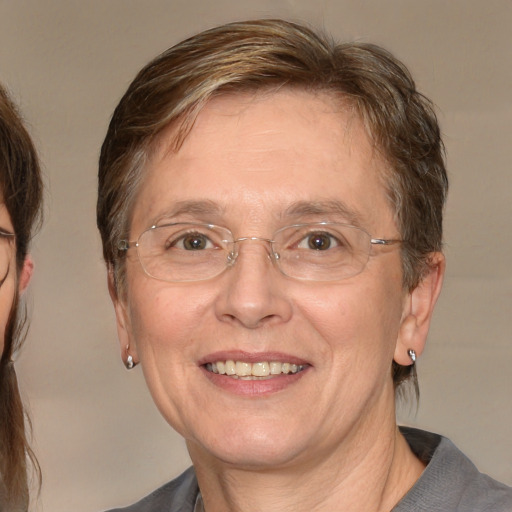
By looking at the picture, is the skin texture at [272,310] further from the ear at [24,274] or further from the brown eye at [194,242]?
the ear at [24,274]

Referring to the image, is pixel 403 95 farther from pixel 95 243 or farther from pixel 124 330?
pixel 95 243

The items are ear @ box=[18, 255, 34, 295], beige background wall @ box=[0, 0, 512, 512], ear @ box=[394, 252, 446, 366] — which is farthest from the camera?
beige background wall @ box=[0, 0, 512, 512]

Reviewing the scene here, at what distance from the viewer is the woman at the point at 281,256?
3.34 m

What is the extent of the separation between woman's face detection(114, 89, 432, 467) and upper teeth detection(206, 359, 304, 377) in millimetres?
18

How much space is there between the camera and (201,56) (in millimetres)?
3438

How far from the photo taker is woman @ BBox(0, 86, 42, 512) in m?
3.90

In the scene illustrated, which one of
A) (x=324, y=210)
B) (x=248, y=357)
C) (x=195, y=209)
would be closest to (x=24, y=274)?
(x=195, y=209)

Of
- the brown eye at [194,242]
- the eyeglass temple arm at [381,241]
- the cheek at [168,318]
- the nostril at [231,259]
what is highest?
the brown eye at [194,242]

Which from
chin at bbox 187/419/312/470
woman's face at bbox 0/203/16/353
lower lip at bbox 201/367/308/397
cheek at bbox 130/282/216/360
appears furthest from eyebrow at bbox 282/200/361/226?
woman's face at bbox 0/203/16/353

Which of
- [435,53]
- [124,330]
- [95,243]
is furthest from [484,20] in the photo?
[124,330]

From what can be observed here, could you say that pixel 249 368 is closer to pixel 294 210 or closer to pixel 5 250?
pixel 294 210

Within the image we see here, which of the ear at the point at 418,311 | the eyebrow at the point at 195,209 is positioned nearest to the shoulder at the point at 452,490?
the ear at the point at 418,311

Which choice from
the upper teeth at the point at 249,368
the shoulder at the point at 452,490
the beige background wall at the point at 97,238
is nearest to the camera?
the upper teeth at the point at 249,368

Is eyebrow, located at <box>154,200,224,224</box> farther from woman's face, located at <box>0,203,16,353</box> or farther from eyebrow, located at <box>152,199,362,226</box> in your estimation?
woman's face, located at <box>0,203,16,353</box>
